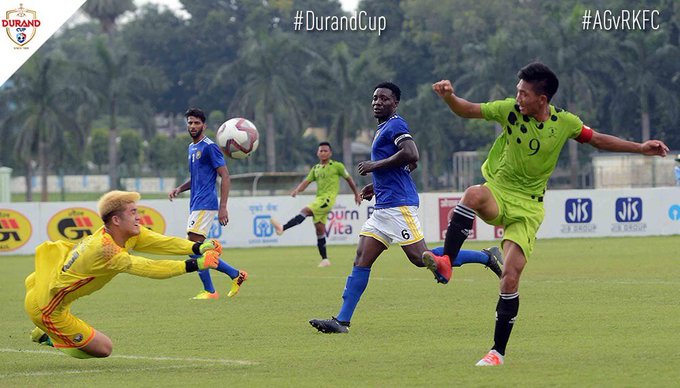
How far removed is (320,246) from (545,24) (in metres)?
59.0

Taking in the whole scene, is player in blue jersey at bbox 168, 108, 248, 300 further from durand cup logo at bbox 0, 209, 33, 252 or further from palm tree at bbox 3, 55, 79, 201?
palm tree at bbox 3, 55, 79, 201

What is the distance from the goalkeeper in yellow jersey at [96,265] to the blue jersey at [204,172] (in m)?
6.24

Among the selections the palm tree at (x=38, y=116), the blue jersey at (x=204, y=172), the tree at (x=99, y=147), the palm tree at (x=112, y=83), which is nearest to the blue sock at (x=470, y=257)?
the blue jersey at (x=204, y=172)

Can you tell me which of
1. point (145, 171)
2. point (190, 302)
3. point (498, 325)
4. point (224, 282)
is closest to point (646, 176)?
point (145, 171)

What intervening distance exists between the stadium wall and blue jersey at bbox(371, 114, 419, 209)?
19.0 m

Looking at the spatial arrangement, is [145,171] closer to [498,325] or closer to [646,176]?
[646,176]

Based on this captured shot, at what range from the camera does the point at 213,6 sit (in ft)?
342

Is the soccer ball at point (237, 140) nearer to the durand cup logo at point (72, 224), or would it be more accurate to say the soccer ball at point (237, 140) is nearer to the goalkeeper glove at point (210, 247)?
the goalkeeper glove at point (210, 247)

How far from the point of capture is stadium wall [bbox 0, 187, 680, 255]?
3081 cm

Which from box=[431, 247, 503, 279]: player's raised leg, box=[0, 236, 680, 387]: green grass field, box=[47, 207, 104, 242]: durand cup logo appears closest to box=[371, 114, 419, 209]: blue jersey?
box=[431, 247, 503, 279]: player's raised leg

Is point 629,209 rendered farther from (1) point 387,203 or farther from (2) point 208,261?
(2) point 208,261

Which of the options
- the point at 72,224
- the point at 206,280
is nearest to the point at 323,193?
the point at 206,280

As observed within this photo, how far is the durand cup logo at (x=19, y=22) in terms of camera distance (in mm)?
26156

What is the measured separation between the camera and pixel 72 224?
100ft
